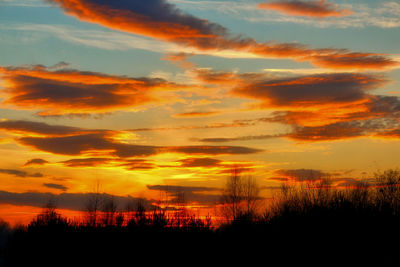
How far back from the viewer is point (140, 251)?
40812 millimetres

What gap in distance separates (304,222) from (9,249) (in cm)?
4105

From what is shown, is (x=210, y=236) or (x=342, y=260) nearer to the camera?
(x=342, y=260)

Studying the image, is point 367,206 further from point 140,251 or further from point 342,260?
point 140,251

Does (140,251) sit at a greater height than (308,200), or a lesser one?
lesser

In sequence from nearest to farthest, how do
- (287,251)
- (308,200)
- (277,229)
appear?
(287,251) < (277,229) < (308,200)

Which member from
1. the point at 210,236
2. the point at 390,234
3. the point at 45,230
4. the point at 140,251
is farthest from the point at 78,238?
the point at 390,234

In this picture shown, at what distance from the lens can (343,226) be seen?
45.0m

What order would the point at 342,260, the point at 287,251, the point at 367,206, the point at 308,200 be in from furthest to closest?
the point at 308,200, the point at 367,206, the point at 287,251, the point at 342,260

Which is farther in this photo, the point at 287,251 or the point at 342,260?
the point at 287,251

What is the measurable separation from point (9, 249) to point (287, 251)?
1673 inches

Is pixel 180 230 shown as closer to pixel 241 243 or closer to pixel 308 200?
pixel 241 243

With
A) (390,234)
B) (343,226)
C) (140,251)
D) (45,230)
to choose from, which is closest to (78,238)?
(45,230)

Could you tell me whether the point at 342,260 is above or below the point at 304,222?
below

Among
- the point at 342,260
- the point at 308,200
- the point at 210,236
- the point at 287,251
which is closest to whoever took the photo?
the point at 342,260
